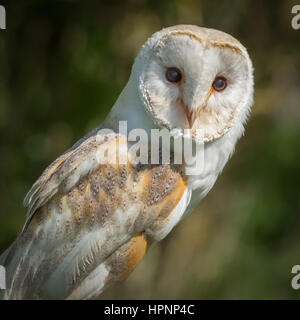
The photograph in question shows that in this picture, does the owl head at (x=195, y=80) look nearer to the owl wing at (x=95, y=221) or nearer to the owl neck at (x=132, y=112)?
the owl neck at (x=132, y=112)

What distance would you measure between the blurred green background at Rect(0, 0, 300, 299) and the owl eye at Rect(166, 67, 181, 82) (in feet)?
6.24

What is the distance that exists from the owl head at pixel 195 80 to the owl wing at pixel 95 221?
18 cm

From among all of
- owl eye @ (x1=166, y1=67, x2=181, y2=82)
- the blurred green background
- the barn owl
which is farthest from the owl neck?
the blurred green background

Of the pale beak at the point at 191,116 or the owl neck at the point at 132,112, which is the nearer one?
the pale beak at the point at 191,116

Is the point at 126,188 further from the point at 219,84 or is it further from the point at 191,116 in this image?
the point at 219,84

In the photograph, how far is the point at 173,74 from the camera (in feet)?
5.83

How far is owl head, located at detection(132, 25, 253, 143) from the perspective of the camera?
1737 mm

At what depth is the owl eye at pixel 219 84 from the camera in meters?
1.80

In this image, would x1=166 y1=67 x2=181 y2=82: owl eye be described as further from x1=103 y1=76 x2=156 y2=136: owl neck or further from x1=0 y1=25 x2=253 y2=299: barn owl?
x1=103 y1=76 x2=156 y2=136: owl neck

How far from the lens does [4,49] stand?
13.4ft

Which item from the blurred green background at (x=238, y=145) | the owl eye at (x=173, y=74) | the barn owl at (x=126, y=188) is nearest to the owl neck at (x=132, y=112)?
the barn owl at (x=126, y=188)

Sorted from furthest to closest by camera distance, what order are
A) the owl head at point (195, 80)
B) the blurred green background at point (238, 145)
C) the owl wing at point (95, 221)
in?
1. the blurred green background at point (238, 145)
2. the owl wing at point (95, 221)
3. the owl head at point (195, 80)

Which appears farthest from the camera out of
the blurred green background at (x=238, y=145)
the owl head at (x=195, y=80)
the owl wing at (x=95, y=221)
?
the blurred green background at (x=238, y=145)

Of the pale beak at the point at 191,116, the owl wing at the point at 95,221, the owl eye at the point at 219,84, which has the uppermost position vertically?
the owl eye at the point at 219,84
